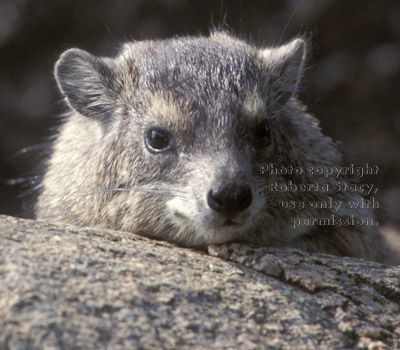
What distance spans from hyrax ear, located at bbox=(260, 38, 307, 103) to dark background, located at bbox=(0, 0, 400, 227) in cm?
180

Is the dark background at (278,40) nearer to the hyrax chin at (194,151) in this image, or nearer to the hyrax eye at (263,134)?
the hyrax chin at (194,151)

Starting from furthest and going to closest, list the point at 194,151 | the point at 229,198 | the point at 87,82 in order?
the point at 87,82
the point at 194,151
the point at 229,198

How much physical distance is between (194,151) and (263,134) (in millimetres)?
582

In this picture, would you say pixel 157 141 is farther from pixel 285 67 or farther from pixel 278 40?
pixel 278 40

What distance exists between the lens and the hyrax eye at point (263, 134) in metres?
3.81

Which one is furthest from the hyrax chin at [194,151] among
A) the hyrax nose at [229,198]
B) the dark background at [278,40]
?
the dark background at [278,40]

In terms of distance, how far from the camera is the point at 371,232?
468 centimetres

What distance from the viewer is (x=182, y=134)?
364cm

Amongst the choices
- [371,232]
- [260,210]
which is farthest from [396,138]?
[260,210]

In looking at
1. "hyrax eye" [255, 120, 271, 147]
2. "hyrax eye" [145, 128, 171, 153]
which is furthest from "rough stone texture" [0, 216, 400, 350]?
"hyrax eye" [255, 120, 271, 147]

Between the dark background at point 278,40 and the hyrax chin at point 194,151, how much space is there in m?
1.99

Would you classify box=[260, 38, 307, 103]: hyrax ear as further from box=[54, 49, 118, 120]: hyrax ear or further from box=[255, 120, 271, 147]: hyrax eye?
box=[54, 49, 118, 120]: hyrax ear

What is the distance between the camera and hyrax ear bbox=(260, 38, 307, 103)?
4359 millimetres

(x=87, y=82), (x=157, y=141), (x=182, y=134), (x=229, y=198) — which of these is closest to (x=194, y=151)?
(x=182, y=134)
